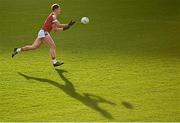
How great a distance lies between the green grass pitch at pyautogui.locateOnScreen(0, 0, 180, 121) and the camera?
1012 cm

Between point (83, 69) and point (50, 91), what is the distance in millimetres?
1834

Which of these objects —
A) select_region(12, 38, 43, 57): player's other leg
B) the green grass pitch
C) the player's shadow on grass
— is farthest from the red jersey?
the player's shadow on grass

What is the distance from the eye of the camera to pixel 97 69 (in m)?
12.8

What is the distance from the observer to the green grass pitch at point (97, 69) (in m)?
10.1

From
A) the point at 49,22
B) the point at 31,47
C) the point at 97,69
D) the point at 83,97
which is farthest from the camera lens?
the point at 31,47

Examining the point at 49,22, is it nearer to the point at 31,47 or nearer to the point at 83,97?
the point at 31,47

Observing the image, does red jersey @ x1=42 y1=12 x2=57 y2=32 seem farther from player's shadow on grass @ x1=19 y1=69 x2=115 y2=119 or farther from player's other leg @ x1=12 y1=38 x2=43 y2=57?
player's shadow on grass @ x1=19 y1=69 x2=115 y2=119

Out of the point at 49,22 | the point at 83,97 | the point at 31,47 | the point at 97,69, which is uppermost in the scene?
the point at 49,22

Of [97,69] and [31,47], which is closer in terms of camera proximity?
[97,69]

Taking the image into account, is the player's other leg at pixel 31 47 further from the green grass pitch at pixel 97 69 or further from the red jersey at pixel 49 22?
the red jersey at pixel 49 22

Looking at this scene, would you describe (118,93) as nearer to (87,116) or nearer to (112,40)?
(87,116)

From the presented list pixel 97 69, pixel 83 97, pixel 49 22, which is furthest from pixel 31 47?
pixel 83 97

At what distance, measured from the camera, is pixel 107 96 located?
10.9m

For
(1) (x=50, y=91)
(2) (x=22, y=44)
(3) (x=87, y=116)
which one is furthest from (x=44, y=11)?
(3) (x=87, y=116)
